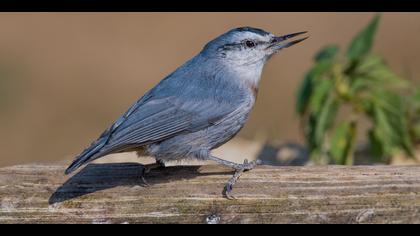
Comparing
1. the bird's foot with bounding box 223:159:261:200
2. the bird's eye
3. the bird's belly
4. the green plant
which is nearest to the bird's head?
the bird's eye

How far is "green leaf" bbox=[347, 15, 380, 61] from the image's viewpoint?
17.3 feet

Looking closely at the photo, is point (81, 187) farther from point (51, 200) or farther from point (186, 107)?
point (186, 107)

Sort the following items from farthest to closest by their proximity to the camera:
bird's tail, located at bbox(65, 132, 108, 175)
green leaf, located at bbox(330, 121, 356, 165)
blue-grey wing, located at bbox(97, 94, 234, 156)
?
green leaf, located at bbox(330, 121, 356, 165) → blue-grey wing, located at bbox(97, 94, 234, 156) → bird's tail, located at bbox(65, 132, 108, 175)

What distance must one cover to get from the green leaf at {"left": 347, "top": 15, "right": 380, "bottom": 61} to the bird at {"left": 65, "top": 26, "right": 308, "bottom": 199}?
86 cm

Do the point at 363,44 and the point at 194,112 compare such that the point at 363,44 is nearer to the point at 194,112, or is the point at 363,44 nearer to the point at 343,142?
the point at 343,142

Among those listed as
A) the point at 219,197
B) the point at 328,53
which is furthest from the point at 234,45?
the point at 219,197

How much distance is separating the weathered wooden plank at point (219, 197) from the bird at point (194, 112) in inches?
8.2

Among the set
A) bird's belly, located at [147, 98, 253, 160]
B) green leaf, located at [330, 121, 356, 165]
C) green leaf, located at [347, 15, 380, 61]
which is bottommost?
bird's belly, located at [147, 98, 253, 160]

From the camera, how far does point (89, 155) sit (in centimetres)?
384

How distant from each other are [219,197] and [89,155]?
73 centimetres

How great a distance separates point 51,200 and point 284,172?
3.66 ft

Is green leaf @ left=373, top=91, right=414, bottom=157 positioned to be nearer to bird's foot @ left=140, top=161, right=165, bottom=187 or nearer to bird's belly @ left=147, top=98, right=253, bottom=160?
bird's belly @ left=147, top=98, right=253, bottom=160

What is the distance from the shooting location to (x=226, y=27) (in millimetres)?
9398

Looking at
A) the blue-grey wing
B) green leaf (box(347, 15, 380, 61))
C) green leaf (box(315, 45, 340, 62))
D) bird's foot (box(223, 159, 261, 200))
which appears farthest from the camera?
green leaf (box(315, 45, 340, 62))
